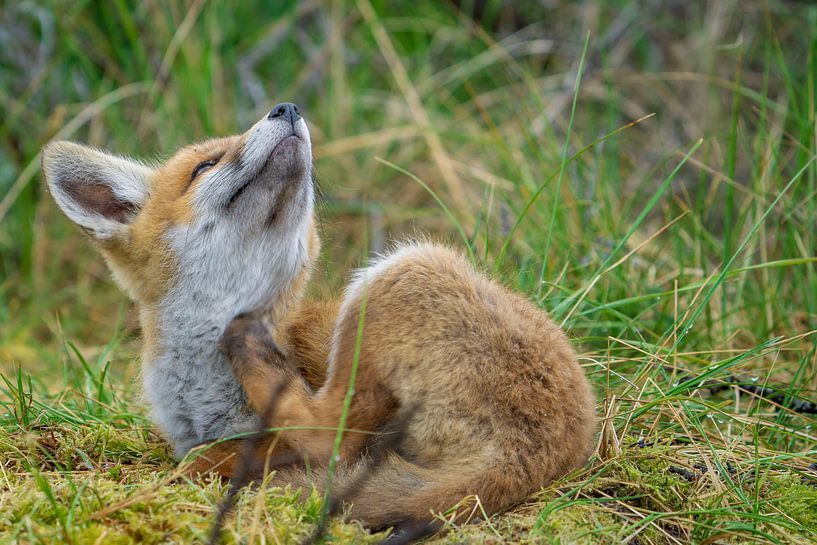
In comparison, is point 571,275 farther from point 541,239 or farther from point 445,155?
point 445,155

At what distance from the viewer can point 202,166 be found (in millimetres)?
3682

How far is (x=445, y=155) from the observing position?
21.8ft

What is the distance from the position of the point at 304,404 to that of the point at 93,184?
1641 millimetres

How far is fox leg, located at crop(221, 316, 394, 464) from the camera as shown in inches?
116

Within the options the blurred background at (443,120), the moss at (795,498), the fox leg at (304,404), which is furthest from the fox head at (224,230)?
the moss at (795,498)

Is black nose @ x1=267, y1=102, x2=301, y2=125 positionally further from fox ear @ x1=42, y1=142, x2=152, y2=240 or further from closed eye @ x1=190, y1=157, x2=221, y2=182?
fox ear @ x1=42, y1=142, x2=152, y2=240

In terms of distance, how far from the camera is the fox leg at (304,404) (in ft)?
9.63

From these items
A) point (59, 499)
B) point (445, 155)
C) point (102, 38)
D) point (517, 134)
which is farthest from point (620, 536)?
point (102, 38)

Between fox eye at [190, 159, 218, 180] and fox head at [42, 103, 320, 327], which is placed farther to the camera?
fox eye at [190, 159, 218, 180]

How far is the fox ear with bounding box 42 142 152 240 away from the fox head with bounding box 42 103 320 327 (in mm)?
13

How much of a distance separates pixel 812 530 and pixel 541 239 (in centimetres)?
257

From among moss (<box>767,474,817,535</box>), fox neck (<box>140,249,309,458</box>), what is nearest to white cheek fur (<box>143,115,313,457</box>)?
fox neck (<box>140,249,309,458</box>)

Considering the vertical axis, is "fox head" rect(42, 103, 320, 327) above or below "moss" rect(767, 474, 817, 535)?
above

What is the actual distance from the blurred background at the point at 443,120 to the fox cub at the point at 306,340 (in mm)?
1571
